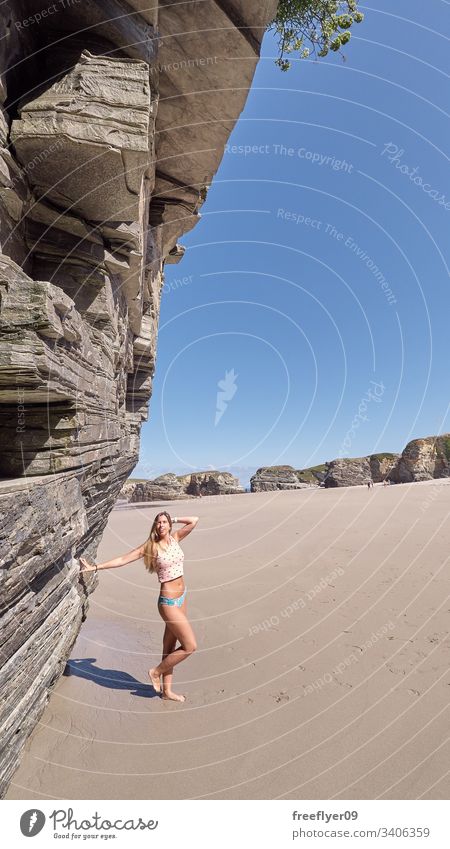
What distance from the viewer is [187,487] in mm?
39938

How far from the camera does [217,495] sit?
36.4 meters

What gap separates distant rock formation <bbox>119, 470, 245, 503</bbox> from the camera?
36688 millimetres

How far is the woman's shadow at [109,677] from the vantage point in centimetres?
493

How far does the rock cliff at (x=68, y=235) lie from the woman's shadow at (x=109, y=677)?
2.61ft

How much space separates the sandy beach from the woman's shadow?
28mm

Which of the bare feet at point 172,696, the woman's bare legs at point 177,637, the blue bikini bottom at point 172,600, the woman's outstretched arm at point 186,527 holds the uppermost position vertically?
the woman's outstretched arm at point 186,527

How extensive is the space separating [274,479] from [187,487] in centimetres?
945

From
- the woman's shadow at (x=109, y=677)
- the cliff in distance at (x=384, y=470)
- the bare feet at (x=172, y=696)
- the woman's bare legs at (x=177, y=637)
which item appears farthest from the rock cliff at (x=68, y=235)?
the cliff in distance at (x=384, y=470)

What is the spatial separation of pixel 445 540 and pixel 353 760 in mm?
8552

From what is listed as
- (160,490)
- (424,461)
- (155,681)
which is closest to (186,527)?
(155,681)

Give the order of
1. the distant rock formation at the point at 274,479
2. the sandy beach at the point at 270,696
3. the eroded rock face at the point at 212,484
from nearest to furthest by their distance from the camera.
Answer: the sandy beach at the point at 270,696 < the eroded rock face at the point at 212,484 < the distant rock formation at the point at 274,479

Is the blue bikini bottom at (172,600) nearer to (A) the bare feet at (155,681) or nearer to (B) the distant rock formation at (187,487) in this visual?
(A) the bare feet at (155,681)

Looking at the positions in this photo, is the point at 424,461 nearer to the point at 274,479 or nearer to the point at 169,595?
the point at 274,479

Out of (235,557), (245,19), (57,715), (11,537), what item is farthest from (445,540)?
(245,19)
